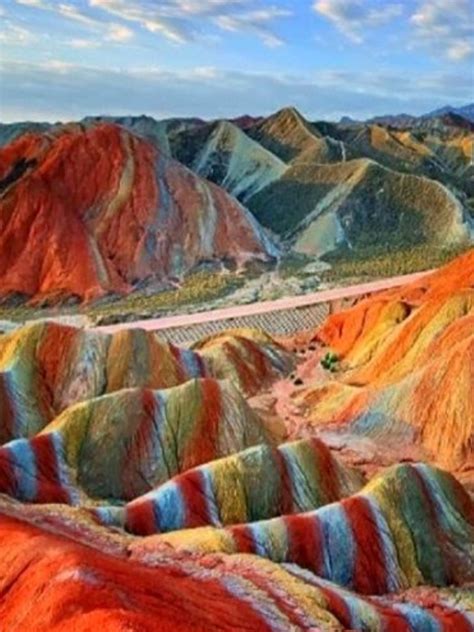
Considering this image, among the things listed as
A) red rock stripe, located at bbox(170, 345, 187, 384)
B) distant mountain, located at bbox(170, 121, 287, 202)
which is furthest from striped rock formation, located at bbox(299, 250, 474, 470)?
distant mountain, located at bbox(170, 121, 287, 202)

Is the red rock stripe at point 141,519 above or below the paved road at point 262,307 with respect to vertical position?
above

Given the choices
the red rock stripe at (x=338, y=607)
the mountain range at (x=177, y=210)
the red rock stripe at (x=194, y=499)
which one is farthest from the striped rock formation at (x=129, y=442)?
the mountain range at (x=177, y=210)

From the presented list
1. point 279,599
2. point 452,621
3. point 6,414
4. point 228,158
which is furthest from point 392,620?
point 228,158

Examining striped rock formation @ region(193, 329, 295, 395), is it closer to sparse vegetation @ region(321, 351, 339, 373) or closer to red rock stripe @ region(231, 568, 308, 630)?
sparse vegetation @ region(321, 351, 339, 373)

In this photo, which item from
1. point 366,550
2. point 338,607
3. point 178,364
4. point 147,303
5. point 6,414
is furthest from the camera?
point 147,303

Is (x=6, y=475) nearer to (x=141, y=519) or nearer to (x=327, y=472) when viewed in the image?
(x=141, y=519)

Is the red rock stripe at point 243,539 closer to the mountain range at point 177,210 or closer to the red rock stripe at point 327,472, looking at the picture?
the red rock stripe at point 327,472
